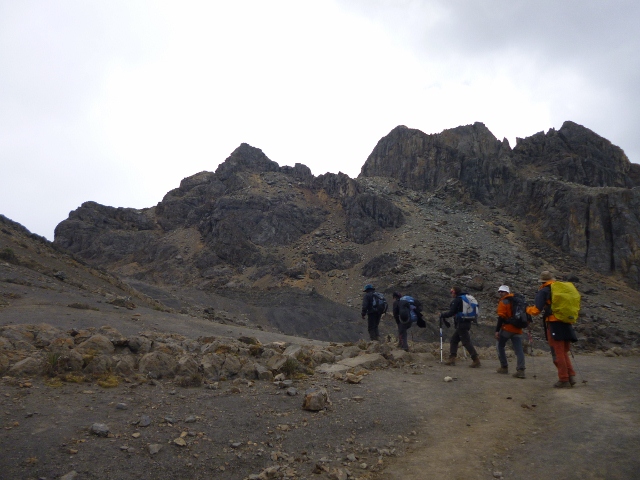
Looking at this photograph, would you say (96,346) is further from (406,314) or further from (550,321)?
(550,321)

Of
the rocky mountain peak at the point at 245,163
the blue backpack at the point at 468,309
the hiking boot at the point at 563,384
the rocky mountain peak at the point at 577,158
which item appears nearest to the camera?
the hiking boot at the point at 563,384

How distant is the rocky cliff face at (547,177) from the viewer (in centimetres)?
4878

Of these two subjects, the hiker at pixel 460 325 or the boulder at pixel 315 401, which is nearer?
the boulder at pixel 315 401

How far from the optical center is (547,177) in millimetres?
59406

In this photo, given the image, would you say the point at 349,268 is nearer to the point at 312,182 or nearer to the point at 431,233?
the point at 431,233

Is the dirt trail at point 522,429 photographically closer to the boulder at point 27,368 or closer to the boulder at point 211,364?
the boulder at point 211,364

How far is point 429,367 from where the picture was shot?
937cm

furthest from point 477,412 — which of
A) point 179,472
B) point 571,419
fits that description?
point 179,472

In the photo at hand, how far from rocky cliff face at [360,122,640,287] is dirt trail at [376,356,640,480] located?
47.2 meters

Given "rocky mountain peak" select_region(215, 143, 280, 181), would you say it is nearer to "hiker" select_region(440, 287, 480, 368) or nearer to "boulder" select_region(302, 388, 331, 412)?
"hiker" select_region(440, 287, 480, 368)

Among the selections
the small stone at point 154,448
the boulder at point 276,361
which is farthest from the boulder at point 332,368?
the small stone at point 154,448

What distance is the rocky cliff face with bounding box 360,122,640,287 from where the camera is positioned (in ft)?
160

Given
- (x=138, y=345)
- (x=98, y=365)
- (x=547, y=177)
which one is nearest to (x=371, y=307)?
(x=138, y=345)

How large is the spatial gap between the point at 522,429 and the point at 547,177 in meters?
60.8
